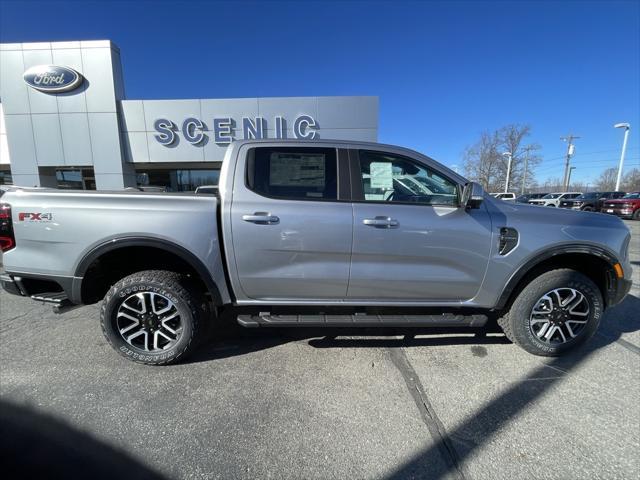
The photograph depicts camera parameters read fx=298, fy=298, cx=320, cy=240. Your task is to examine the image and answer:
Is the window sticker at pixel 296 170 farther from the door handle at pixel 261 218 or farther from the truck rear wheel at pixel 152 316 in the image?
the truck rear wheel at pixel 152 316

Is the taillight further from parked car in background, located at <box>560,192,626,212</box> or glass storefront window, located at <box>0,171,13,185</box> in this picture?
parked car in background, located at <box>560,192,626,212</box>

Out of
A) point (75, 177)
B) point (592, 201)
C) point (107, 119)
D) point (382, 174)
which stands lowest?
point (592, 201)

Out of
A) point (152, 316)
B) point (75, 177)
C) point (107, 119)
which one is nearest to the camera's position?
point (152, 316)

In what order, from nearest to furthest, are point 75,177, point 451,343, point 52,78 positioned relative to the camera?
point 451,343
point 52,78
point 75,177

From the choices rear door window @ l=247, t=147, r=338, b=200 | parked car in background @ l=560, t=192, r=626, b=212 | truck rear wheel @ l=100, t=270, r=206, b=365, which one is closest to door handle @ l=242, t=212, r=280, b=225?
rear door window @ l=247, t=147, r=338, b=200

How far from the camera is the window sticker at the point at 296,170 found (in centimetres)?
267

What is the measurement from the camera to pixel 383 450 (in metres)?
1.84

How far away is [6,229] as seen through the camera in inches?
99.8

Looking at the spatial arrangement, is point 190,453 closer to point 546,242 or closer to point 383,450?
point 383,450

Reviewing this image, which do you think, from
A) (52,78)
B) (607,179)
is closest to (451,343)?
(52,78)

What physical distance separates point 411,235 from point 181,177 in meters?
18.6

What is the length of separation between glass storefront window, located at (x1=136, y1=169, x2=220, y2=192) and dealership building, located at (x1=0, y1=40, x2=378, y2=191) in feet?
8.95

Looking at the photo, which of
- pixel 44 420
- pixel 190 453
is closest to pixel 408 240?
pixel 190 453

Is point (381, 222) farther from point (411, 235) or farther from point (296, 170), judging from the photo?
point (296, 170)
